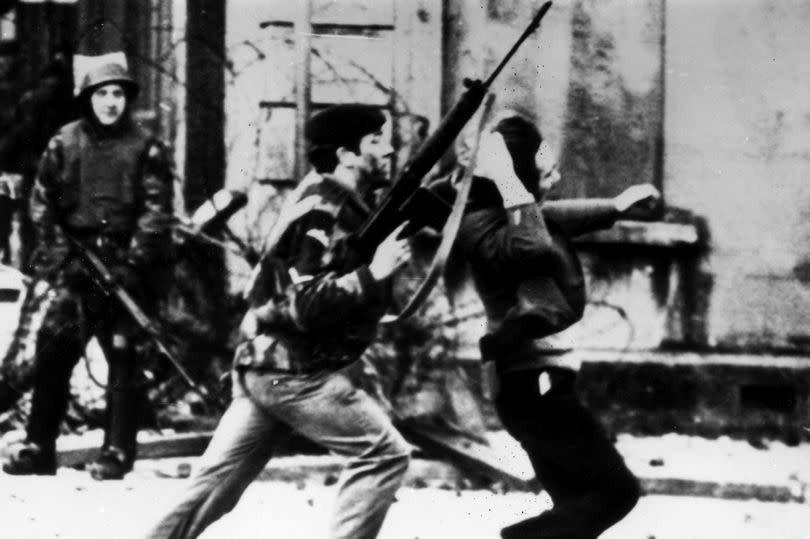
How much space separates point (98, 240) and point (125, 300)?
30 centimetres

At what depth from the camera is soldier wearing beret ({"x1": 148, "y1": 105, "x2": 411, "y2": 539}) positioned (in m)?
4.64

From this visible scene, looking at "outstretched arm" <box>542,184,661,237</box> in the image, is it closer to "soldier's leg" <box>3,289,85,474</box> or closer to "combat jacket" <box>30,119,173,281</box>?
"combat jacket" <box>30,119,173,281</box>

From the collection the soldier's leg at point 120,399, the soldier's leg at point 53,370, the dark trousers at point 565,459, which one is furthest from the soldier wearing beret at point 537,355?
the soldier's leg at point 53,370

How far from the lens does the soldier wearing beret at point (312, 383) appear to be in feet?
15.2

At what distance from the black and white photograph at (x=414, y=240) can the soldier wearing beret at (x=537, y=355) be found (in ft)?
0.70

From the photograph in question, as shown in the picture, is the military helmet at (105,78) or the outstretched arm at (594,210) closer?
the outstretched arm at (594,210)

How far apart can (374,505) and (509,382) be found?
2.13 ft

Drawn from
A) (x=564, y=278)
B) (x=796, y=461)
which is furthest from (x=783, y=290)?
(x=564, y=278)

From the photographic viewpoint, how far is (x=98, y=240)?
669cm

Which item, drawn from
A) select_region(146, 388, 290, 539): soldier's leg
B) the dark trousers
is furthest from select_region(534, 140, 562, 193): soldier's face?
select_region(146, 388, 290, 539): soldier's leg

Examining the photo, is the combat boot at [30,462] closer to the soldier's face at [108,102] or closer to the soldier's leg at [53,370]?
the soldier's leg at [53,370]

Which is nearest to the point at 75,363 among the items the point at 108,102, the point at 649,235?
the point at 108,102

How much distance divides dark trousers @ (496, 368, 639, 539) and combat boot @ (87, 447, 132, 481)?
235 cm

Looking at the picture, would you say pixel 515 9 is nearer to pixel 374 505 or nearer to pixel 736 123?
pixel 736 123
